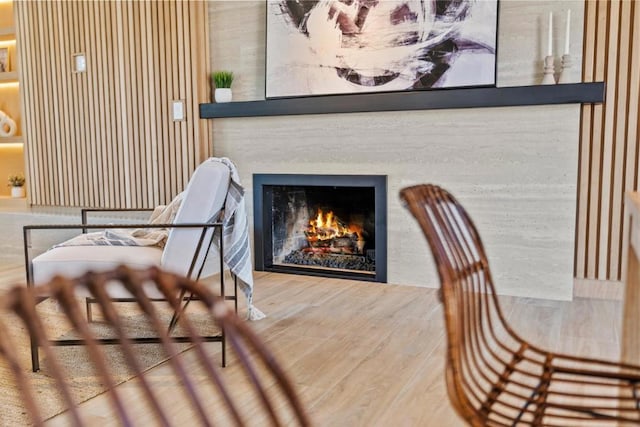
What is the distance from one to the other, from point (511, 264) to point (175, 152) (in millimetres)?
2834

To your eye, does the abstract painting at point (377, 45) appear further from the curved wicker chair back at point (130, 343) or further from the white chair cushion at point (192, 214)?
the curved wicker chair back at point (130, 343)

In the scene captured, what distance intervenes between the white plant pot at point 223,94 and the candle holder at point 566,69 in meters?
2.42

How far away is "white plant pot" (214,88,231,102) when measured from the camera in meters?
4.49

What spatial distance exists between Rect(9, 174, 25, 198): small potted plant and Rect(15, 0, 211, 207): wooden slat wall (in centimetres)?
66

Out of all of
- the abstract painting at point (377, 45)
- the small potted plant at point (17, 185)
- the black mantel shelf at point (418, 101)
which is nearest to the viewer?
the black mantel shelf at point (418, 101)

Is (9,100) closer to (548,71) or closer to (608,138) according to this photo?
(548,71)

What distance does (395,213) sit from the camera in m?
4.07

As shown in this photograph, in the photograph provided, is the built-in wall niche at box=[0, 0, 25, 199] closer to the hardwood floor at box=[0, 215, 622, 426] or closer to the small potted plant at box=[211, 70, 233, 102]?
the hardwood floor at box=[0, 215, 622, 426]

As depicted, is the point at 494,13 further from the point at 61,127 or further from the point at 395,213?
the point at 61,127

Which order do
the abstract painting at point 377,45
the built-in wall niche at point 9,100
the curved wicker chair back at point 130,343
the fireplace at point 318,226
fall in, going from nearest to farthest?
the curved wicker chair back at point 130,343 → the abstract painting at point 377,45 → the fireplace at point 318,226 → the built-in wall niche at point 9,100

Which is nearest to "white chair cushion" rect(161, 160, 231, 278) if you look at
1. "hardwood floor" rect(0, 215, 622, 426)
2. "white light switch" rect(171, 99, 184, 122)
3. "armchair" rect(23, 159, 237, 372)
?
"armchair" rect(23, 159, 237, 372)

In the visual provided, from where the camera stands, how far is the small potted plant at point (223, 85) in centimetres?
449

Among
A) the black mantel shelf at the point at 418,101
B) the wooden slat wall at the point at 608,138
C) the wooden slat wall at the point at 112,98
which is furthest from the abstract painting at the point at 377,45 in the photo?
the wooden slat wall at the point at 112,98

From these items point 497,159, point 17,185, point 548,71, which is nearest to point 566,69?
point 548,71
